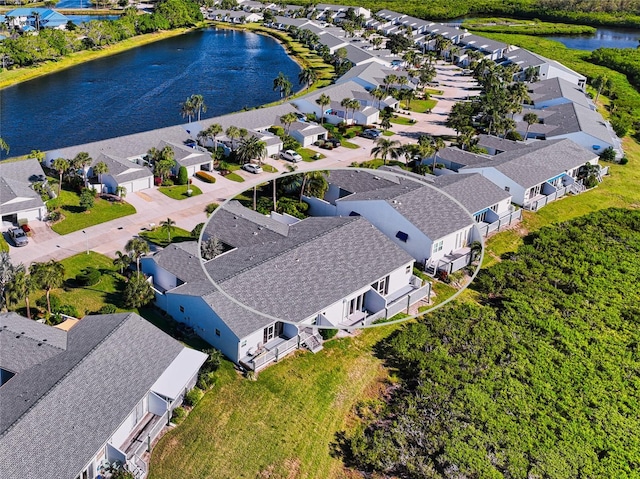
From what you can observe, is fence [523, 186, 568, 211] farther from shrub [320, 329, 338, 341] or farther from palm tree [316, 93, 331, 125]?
palm tree [316, 93, 331, 125]

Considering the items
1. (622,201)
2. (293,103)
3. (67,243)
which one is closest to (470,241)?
(622,201)

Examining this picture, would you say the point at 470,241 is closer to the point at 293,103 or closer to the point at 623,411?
the point at 623,411

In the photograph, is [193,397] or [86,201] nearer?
[193,397]

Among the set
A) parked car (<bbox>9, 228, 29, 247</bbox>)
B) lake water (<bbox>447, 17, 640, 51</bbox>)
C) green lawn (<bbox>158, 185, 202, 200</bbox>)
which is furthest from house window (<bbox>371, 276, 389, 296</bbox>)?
lake water (<bbox>447, 17, 640, 51</bbox>)

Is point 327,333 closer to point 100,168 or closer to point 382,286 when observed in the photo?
point 382,286

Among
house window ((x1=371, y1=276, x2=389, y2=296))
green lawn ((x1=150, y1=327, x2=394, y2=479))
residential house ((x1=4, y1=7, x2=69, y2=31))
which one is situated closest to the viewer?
green lawn ((x1=150, y1=327, x2=394, y2=479))

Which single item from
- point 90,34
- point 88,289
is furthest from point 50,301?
point 90,34
